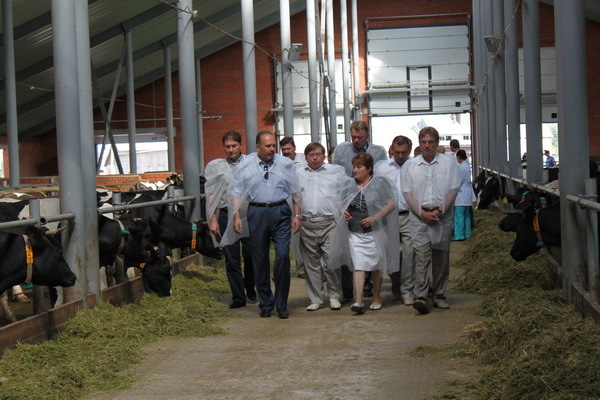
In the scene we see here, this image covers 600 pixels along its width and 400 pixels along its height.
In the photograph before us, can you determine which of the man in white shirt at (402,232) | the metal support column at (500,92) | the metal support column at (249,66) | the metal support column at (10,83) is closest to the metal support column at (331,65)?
the metal support column at (500,92)

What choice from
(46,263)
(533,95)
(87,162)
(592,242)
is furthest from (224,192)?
(533,95)

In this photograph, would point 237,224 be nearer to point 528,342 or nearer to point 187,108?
point 528,342

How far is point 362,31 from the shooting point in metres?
39.8

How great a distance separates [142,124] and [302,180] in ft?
102

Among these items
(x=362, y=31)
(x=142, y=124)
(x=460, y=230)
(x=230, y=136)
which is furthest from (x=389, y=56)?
(x=230, y=136)

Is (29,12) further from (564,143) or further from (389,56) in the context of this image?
(389,56)

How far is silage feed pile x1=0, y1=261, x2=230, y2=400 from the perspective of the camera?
237 inches

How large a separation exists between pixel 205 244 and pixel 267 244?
7.76 feet

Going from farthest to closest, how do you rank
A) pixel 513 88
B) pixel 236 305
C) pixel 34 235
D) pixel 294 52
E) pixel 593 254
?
1. pixel 294 52
2. pixel 513 88
3. pixel 236 305
4. pixel 593 254
5. pixel 34 235

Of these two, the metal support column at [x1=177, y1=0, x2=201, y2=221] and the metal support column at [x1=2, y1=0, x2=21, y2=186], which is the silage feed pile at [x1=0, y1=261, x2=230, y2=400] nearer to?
the metal support column at [x1=177, y1=0, x2=201, y2=221]

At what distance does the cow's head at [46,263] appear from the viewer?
7.56 meters

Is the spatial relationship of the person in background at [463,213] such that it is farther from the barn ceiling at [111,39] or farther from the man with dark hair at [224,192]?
the barn ceiling at [111,39]

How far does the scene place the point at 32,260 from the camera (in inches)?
293

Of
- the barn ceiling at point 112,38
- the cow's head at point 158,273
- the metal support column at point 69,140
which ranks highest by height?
the barn ceiling at point 112,38
